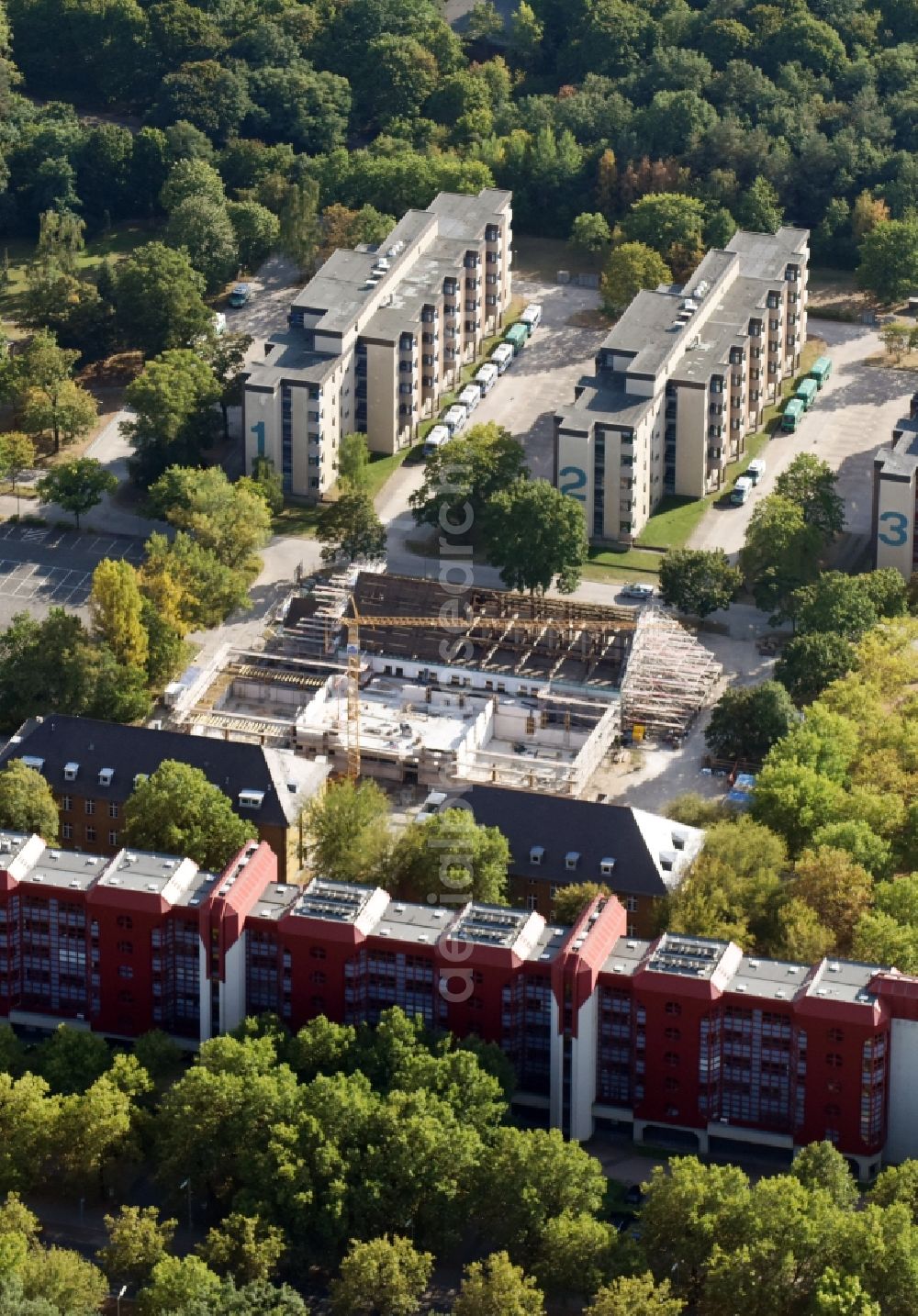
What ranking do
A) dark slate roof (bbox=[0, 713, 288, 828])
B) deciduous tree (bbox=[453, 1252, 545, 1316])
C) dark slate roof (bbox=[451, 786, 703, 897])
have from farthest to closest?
dark slate roof (bbox=[0, 713, 288, 828])
dark slate roof (bbox=[451, 786, 703, 897])
deciduous tree (bbox=[453, 1252, 545, 1316])

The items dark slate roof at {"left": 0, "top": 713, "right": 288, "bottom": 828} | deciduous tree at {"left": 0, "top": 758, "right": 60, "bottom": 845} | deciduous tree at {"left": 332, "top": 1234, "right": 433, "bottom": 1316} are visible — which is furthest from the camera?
dark slate roof at {"left": 0, "top": 713, "right": 288, "bottom": 828}

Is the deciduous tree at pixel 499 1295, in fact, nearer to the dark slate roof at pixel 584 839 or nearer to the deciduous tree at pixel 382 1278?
the deciduous tree at pixel 382 1278

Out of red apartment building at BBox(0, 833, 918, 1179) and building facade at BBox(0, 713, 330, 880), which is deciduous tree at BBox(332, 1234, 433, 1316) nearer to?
red apartment building at BBox(0, 833, 918, 1179)

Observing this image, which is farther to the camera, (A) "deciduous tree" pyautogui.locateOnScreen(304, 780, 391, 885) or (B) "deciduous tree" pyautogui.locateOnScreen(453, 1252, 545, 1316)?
(A) "deciduous tree" pyautogui.locateOnScreen(304, 780, 391, 885)

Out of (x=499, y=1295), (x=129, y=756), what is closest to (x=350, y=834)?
(x=129, y=756)

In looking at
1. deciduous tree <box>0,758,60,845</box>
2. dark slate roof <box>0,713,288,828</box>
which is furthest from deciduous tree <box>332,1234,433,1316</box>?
deciduous tree <box>0,758,60,845</box>

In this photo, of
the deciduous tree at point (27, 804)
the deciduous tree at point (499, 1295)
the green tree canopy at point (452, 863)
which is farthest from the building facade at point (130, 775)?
the deciduous tree at point (499, 1295)
